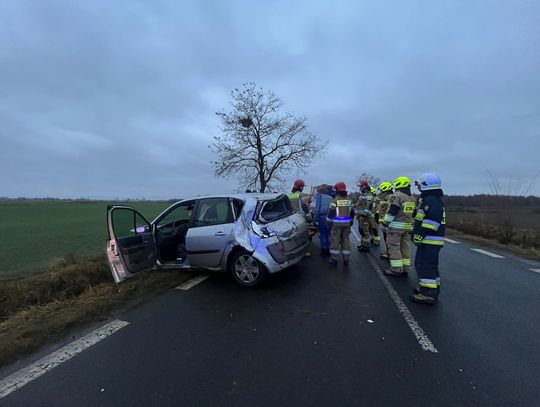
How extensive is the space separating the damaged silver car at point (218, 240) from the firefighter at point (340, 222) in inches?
47.7

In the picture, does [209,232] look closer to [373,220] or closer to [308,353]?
[308,353]

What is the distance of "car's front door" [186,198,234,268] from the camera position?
549 cm

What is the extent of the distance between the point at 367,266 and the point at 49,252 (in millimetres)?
12497

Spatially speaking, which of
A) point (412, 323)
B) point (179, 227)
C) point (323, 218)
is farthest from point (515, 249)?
point (179, 227)

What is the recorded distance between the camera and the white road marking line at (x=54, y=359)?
2.76 m

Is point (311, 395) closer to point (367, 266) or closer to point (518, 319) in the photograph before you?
point (518, 319)

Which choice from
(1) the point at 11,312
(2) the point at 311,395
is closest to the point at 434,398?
(2) the point at 311,395

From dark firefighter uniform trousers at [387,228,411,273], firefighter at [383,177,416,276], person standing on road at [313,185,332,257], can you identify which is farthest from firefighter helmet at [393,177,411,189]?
person standing on road at [313,185,332,257]

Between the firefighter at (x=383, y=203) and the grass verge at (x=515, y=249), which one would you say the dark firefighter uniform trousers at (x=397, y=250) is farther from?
the grass verge at (x=515, y=249)

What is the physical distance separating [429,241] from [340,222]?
252 cm

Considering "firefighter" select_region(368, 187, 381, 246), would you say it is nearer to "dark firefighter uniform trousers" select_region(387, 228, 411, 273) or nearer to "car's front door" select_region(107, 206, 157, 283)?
"dark firefighter uniform trousers" select_region(387, 228, 411, 273)

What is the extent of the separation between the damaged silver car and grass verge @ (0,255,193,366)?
14.8 inches

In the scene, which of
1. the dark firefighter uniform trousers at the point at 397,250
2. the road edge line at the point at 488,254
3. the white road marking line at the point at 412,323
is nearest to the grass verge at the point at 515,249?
the road edge line at the point at 488,254

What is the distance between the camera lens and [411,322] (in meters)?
3.96
